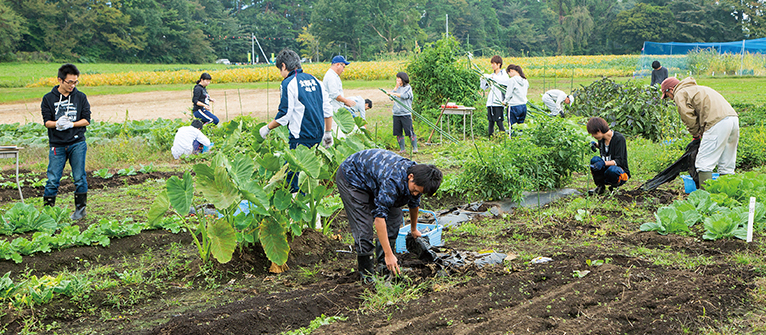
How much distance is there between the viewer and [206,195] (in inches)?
172

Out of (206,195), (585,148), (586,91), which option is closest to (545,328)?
(206,195)

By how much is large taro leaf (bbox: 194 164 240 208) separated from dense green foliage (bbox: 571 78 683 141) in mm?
9276

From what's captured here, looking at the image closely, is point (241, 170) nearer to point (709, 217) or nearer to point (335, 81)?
point (335, 81)

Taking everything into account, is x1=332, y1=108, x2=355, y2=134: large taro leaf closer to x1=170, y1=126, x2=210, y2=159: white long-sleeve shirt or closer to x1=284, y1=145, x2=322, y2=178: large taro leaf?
x1=284, y1=145, x2=322, y2=178: large taro leaf

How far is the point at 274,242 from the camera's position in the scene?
4.80 metres

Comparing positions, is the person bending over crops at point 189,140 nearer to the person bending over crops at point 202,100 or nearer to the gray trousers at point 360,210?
the person bending over crops at point 202,100

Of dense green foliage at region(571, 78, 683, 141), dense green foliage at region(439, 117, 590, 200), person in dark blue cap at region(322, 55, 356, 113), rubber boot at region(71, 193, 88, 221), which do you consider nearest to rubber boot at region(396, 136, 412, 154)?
person in dark blue cap at region(322, 55, 356, 113)

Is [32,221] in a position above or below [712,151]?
below

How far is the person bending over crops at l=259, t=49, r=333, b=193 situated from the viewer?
577 cm

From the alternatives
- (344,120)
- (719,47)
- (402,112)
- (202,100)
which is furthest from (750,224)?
(719,47)

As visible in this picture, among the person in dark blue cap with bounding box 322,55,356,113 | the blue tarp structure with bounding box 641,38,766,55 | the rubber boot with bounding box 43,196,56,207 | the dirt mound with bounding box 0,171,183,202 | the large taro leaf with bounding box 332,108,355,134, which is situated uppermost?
the blue tarp structure with bounding box 641,38,766,55

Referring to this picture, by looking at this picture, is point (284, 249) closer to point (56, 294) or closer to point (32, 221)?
point (56, 294)

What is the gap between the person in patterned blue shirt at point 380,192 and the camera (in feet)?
12.3

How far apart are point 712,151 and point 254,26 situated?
70155mm
